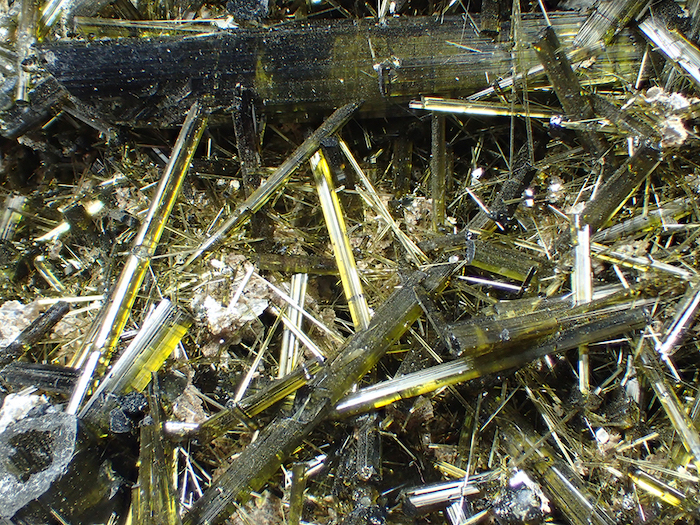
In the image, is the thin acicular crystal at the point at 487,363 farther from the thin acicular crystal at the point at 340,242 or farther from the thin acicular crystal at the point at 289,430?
the thin acicular crystal at the point at 340,242

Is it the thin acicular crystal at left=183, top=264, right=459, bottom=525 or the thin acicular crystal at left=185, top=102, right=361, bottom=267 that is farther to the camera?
the thin acicular crystal at left=185, top=102, right=361, bottom=267

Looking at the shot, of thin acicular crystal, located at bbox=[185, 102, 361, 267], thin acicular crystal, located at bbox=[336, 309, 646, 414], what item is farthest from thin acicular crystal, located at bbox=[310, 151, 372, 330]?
thin acicular crystal, located at bbox=[336, 309, 646, 414]

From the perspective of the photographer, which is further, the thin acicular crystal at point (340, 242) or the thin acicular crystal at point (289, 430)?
the thin acicular crystal at point (340, 242)

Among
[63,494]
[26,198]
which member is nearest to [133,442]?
[63,494]

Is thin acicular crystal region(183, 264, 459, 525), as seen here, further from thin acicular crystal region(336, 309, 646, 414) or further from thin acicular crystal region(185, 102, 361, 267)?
thin acicular crystal region(185, 102, 361, 267)

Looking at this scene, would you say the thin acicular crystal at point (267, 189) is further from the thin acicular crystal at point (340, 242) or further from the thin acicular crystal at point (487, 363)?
the thin acicular crystal at point (487, 363)

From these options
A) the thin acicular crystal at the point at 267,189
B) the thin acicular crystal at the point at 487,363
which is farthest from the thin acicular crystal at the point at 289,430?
the thin acicular crystal at the point at 267,189

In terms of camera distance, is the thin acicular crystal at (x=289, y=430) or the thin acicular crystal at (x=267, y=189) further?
the thin acicular crystal at (x=267, y=189)

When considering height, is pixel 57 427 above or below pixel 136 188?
below

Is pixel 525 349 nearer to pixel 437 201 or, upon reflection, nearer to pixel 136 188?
pixel 437 201

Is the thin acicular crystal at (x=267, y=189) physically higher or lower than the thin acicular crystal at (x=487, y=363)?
higher

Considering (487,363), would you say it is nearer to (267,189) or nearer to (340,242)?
(340,242)
